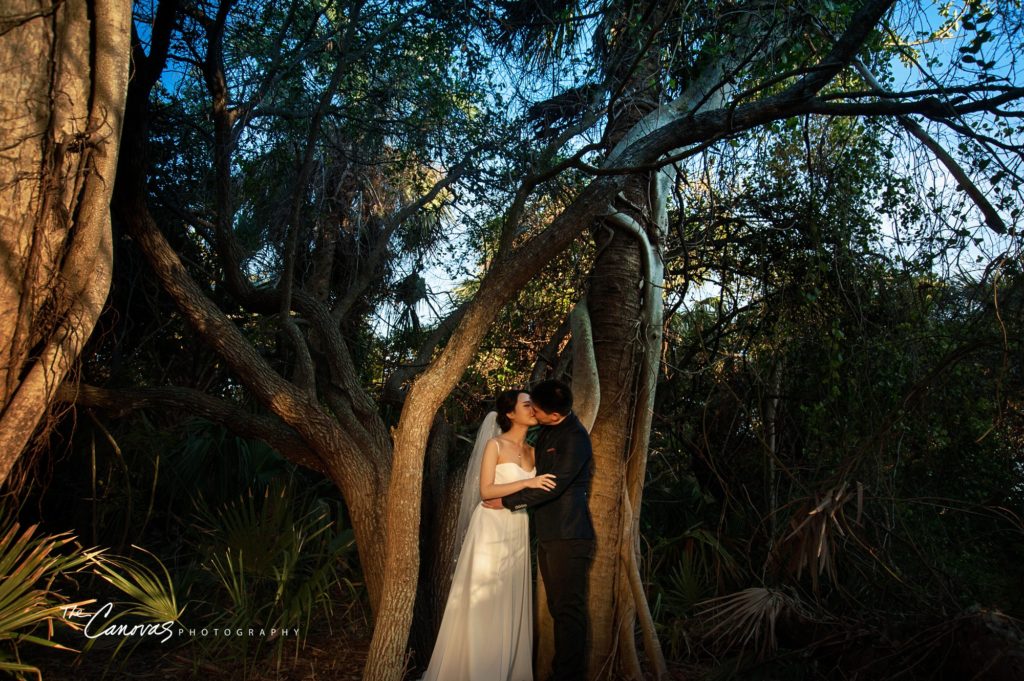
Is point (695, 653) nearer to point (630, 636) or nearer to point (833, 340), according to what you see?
point (630, 636)

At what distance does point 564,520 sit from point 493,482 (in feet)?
1.74

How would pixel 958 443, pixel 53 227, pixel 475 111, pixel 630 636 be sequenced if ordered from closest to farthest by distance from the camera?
pixel 53 227
pixel 630 636
pixel 958 443
pixel 475 111

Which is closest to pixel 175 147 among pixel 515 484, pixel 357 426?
pixel 357 426

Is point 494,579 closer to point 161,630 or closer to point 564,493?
point 564,493

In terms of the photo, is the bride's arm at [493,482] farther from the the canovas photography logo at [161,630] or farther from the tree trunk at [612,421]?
the the canovas photography logo at [161,630]

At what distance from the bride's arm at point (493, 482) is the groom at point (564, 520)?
0.04 metres

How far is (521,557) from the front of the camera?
541 cm

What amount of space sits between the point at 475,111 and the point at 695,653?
5.83 metres

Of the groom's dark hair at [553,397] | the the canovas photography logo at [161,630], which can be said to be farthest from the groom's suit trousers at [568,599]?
the the canovas photography logo at [161,630]

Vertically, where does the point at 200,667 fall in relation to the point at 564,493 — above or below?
below

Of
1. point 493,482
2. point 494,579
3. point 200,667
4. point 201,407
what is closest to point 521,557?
point 494,579

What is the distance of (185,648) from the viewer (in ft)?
20.6

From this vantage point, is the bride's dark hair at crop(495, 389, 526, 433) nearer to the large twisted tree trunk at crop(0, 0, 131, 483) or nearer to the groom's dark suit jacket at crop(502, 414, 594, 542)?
the groom's dark suit jacket at crop(502, 414, 594, 542)

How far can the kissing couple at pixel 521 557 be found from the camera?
5141mm
